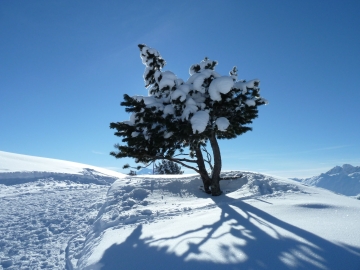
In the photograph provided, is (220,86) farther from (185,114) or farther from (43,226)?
(43,226)

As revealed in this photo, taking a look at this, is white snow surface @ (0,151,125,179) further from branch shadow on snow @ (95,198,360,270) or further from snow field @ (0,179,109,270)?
branch shadow on snow @ (95,198,360,270)

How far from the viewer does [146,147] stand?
34.2ft

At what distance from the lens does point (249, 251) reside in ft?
12.6

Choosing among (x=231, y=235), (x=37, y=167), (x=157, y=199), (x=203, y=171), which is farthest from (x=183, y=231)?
(x=37, y=167)

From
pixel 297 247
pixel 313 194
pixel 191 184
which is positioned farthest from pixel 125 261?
pixel 191 184

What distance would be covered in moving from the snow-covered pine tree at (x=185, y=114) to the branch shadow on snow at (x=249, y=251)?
390cm

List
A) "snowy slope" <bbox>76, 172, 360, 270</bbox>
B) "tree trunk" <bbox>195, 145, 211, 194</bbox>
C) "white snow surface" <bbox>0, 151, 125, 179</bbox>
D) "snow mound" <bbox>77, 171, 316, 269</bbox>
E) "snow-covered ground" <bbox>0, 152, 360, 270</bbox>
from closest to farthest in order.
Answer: "snowy slope" <bbox>76, 172, 360, 270</bbox>, "snow-covered ground" <bbox>0, 152, 360, 270</bbox>, "snow mound" <bbox>77, 171, 316, 269</bbox>, "tree trunk" <bbox>195, 145, 211, 194</bbox>, "white snow surface" <bbox>0, 151, 125, 179</bbox>

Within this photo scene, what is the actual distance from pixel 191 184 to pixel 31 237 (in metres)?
7.27

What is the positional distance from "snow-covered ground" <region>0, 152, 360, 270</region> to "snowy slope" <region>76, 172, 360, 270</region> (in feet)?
0.05

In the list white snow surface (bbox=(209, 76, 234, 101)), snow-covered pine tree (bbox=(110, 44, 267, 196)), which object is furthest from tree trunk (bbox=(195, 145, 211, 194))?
white snow surface (bbox=(209, 76, 234, 101))

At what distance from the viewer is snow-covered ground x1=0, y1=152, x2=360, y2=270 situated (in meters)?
3.70

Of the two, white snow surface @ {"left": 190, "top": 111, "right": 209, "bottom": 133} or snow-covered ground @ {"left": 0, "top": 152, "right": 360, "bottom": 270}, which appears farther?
white snow surface @ {"left": 190, "top": 111, "right": 209, "bottom": 133}

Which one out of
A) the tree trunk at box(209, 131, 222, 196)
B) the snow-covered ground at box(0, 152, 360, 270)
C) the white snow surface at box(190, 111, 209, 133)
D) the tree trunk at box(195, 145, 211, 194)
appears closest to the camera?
the snow-covered ground at box(0, 152, 360, 270)

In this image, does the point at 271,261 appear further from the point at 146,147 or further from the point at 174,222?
the point at 146,147
